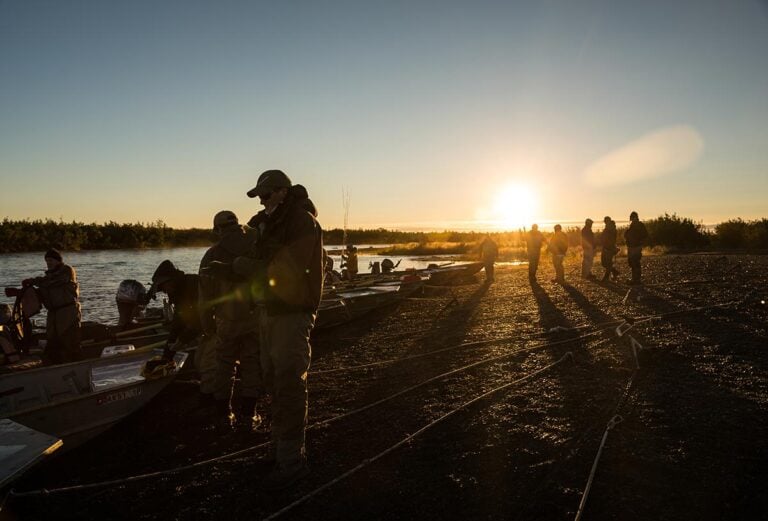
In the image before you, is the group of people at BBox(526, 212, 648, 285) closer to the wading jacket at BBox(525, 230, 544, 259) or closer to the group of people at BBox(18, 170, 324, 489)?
the wading jacket at BBox(525, 230, 544, 259)

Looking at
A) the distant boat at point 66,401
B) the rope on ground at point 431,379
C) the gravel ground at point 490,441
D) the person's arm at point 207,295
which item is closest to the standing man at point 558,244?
the gravel ground at point 490,441

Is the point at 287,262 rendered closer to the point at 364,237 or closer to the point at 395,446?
the point at 395,446

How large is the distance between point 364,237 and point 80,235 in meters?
64.2

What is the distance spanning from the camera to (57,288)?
24.3ft

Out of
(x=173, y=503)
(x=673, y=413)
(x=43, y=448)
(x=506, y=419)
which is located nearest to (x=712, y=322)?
(x=673, y=413)

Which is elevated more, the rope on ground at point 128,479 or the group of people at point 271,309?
the group of people at point 271,309

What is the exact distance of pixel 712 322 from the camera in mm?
10266

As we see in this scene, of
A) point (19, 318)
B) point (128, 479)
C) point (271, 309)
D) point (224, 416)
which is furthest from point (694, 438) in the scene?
point (19, 318)

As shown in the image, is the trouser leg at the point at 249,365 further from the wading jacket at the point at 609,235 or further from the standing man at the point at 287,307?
the wading jacket at the point at 609,235

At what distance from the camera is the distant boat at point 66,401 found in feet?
12.2

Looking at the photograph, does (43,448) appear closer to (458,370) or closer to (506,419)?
(506,419)

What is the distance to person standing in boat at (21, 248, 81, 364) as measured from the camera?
24.3 feet

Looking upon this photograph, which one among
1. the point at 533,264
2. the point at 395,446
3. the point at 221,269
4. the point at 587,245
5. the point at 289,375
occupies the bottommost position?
the point at 395,446

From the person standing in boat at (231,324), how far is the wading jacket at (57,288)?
3.12 meters
